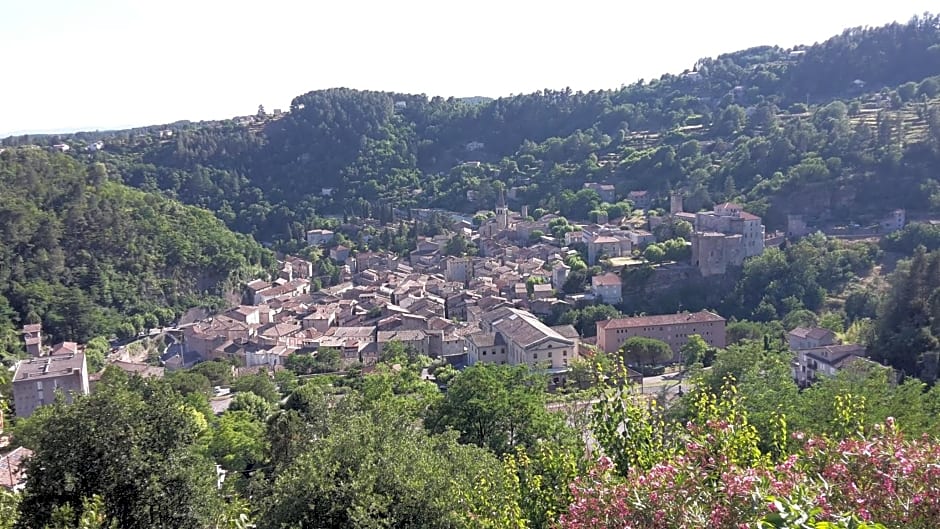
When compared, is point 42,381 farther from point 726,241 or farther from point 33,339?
point 726,241

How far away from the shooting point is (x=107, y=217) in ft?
142

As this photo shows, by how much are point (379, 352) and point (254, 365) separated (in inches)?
218

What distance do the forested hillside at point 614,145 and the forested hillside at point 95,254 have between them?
43.3 ft

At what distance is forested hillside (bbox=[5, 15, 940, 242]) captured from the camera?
42938 millimetres

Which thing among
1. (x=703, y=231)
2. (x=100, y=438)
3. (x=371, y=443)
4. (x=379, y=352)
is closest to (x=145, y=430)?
(x=100, y=438)

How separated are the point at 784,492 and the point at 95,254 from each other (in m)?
43.5

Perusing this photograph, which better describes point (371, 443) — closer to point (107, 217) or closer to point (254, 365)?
point (254, 365)

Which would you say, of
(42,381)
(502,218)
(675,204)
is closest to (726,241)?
(675,204)

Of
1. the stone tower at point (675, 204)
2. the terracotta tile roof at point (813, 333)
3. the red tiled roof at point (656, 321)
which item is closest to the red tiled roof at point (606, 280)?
the red tiled roof at point (656, 321)

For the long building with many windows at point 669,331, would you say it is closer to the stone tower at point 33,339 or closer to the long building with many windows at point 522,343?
the long building with many windows at point 522,343

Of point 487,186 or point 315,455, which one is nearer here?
point 315,455

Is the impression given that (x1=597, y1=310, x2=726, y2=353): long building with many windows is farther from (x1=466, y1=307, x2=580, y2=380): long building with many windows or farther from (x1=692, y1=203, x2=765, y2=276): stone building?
(x1=692, y1=203, x2=765, y2=276): stone building

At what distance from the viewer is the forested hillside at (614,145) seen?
42.9 m

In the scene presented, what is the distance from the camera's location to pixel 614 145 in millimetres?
64062
